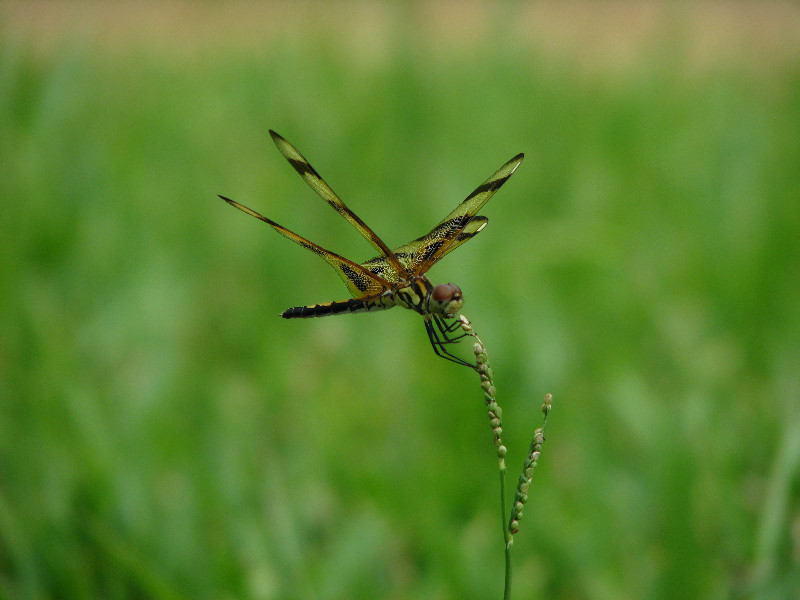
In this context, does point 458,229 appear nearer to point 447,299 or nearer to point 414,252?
point 414,252

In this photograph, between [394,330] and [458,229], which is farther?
[394,330]

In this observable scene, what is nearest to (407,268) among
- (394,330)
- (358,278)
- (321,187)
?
(358,278)

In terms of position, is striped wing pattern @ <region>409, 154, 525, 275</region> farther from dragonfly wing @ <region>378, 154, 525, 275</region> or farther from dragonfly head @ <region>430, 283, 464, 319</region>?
dragonfly head @ <region>430, 283, 464, 319</region>

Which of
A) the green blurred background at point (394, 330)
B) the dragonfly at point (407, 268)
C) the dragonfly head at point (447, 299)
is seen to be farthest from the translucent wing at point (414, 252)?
the green blurred background at point (394, 330)

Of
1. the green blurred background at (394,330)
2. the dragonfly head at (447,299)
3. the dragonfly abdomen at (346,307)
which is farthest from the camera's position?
the green blurred background at (394,330)

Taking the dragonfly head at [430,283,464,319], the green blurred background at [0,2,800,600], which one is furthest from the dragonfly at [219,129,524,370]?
the green blurred background at [0,2,800,600]

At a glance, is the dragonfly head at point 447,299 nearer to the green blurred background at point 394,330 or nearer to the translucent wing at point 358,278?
the translucent wing at point 358,278

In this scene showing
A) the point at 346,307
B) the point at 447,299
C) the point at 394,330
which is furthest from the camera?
the point at 394,330
